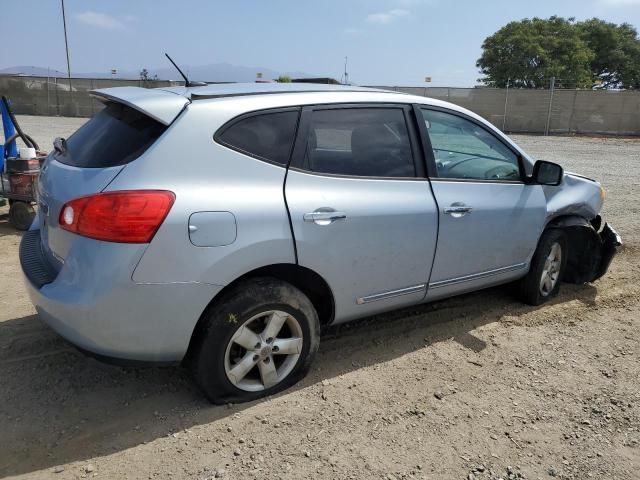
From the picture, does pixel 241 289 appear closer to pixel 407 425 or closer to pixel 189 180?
pixel 189 180

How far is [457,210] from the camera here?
372cm

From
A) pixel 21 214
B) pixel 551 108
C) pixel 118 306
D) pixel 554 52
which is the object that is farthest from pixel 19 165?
pixel 554 52

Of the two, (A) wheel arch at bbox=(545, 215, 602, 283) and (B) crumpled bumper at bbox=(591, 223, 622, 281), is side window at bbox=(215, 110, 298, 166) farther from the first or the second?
(B) crumpled bumper at bbox=(591, 223, 622, 281)

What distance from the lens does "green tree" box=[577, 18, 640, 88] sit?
171 feet

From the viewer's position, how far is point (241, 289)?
2.92 metres

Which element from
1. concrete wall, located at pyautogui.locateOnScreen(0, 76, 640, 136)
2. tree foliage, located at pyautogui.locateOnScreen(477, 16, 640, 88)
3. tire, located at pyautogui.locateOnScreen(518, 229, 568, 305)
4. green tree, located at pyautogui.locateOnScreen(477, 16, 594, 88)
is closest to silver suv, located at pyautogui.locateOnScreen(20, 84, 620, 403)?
tire, located at pyautogui.locateOnScreen(518, 229, 568, 305)

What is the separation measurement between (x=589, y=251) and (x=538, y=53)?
46633 millimetres

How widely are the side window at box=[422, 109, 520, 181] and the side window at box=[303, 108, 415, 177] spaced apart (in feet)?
0.97

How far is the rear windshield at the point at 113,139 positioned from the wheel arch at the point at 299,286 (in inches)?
33.3

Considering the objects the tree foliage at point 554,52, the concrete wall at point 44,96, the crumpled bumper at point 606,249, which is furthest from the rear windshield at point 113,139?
the tree foliage at point 554,52

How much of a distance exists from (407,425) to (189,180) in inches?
70.1

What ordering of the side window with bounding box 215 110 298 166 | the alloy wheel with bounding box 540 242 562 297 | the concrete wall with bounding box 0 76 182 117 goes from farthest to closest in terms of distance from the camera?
the concrete wall with bounding box 0 76 182 117
the alloy wheel with bounding box 540 242 562 297
the side window with bounding box 215 110 298 166

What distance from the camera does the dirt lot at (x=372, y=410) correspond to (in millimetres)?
2699

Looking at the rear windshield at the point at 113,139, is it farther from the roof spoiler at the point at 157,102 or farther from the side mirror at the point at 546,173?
the side mirror at the point at 546,173
